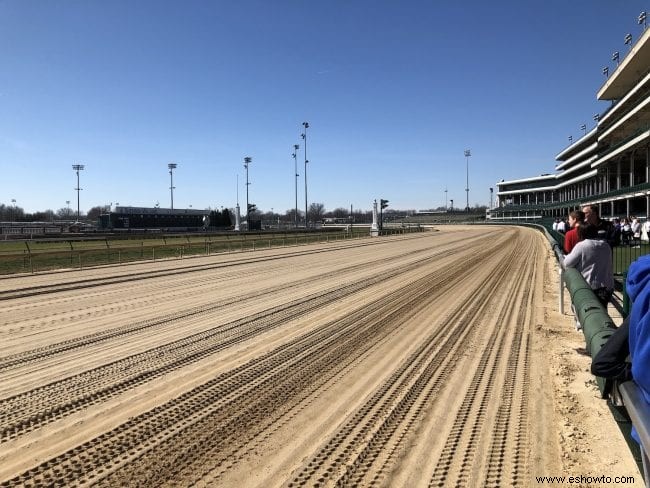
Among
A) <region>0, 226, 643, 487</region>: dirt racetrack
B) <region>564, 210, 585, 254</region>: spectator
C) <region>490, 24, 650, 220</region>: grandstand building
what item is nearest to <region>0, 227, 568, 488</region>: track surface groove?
<region>0, 226, 643, 487</region>: dirt racetrack

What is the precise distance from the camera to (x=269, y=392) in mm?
5105

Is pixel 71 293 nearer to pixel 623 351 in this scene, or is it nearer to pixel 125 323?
pixel 125 323

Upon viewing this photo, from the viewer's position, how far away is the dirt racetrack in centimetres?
360

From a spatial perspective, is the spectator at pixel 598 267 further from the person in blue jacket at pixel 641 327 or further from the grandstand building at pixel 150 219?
the grandstand building at pixel 150 219

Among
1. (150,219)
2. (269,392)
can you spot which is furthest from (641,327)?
(150,219)

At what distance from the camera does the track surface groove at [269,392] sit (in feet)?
11.8

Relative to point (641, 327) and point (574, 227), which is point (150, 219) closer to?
point (574, 227)

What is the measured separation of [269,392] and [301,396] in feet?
1.23

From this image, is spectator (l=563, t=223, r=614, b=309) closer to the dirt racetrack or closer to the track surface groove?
the dirt racetrack

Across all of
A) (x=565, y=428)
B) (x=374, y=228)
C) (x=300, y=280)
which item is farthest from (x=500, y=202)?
(x=565, y=428)

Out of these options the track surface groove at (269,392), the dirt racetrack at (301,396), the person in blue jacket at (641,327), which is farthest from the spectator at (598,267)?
the person in blue jacket at (641,327)

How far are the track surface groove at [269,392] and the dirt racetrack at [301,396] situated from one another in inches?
0.8

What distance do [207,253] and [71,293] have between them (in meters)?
15.1

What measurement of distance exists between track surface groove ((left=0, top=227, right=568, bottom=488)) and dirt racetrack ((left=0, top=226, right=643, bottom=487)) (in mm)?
21
